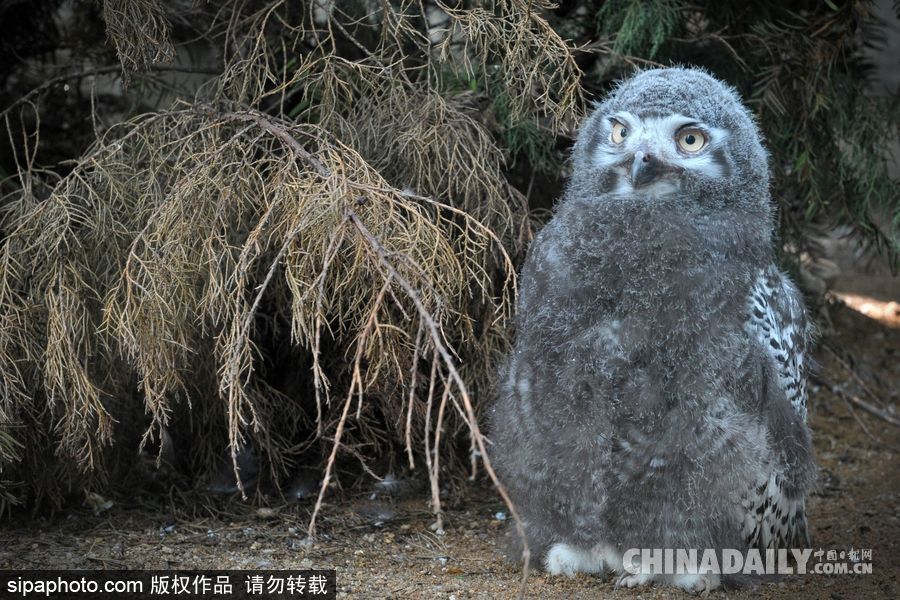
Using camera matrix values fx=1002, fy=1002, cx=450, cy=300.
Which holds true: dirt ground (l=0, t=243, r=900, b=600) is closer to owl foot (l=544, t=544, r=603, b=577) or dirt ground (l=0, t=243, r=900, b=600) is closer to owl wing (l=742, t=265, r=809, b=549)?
owl foot (l=544, t=544, r=603, b=577)

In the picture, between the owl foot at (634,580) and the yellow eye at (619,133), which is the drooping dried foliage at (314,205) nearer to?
the yellow eye at (619,133)

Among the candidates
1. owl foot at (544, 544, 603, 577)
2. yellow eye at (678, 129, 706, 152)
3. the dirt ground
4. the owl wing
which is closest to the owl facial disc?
yellow eye at (678, 129, 706, 152)

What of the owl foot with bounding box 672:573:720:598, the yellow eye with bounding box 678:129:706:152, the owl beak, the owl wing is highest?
the yellow eye with bounding box 678:129:706:152

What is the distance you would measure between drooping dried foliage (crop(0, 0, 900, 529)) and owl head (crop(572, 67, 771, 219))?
42cm

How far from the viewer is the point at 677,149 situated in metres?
3.25

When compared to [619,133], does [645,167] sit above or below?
below

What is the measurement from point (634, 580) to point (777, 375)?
881 millimetres

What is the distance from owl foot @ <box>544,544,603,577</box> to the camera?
3.63 m

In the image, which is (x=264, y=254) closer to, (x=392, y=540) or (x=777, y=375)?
(x=392, y=540)

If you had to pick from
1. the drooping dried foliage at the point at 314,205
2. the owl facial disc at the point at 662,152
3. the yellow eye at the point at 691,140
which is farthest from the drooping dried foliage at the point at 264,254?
the yellow eye at the point at 691,140

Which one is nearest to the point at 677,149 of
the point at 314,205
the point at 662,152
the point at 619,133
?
the point at 662,152

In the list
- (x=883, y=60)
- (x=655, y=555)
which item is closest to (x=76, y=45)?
(x=655, y=555)

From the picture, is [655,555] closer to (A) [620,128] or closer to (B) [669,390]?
(B) [669,390]

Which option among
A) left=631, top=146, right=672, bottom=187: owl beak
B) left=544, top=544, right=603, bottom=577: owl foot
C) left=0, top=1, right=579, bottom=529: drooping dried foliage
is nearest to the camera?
left=631, top=146, right=672, bottom=187: owl beak
